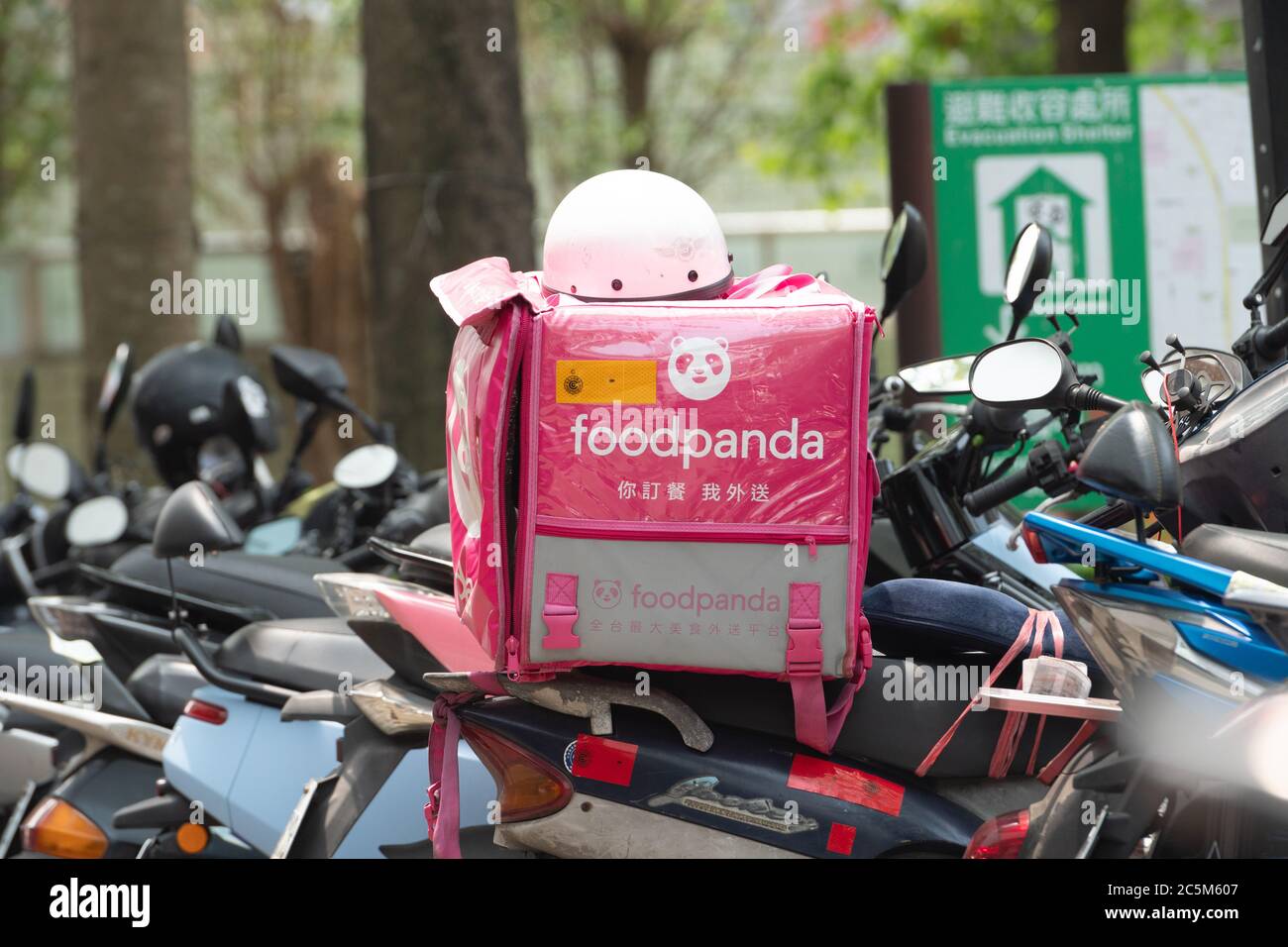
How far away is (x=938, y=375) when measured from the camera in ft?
9.72

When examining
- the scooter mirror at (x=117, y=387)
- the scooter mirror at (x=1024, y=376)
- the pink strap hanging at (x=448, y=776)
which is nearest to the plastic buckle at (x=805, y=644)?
the scooter mirror at (x=1024, y=376)

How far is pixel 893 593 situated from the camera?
234 centimetres

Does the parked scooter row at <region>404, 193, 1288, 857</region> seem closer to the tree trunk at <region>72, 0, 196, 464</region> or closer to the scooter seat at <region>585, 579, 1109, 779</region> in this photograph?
the scooter seat at <region>585, 579, 1109, 779</region>

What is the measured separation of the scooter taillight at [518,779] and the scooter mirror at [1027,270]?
1.15 meters

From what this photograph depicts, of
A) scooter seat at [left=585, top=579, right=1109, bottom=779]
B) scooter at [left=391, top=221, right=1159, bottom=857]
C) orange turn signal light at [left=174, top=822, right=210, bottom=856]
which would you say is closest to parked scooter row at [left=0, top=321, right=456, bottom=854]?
orange turn signal light at [left=174, top=822, right=210, bottom=856]

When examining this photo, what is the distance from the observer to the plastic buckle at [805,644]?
206 cm

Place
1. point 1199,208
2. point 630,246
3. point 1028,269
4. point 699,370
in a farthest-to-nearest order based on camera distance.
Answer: point 1199,208 → point 1028,269 → point 630,246 → point 699,370

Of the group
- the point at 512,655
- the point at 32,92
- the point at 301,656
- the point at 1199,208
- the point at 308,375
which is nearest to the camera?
the point at 512,655

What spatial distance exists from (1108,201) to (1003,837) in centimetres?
371

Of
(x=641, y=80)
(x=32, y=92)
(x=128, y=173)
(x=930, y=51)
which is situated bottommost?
(x=128, y=173)

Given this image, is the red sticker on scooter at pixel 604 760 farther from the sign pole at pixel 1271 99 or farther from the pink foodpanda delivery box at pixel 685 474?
the sign pole at pixel 1271 99

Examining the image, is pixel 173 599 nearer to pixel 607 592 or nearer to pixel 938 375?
pixel 607 592

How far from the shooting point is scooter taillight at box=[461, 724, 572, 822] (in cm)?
237

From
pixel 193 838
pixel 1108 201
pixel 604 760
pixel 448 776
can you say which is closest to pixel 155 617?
pixel 193 838
